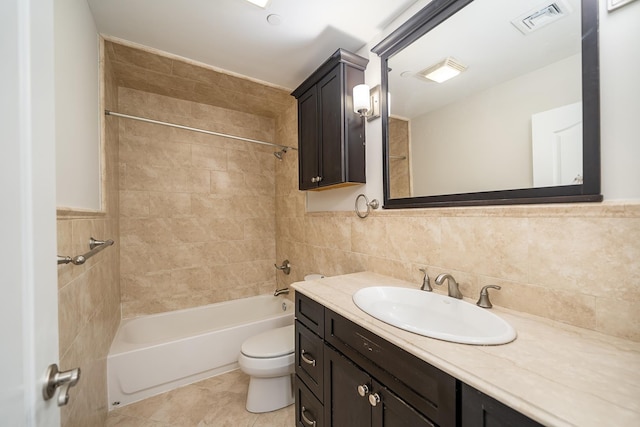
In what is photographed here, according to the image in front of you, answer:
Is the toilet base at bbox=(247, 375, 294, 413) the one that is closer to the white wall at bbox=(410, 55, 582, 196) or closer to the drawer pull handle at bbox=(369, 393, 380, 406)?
the drawer pull handle at bbox=(369, 393, 380, 406)

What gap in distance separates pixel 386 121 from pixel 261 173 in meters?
1.79

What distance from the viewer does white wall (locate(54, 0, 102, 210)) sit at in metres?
0.98

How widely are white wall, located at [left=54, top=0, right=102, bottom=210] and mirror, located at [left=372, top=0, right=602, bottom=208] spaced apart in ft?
5.12

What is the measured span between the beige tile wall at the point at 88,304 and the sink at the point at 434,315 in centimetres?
114

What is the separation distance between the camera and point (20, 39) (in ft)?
1.44

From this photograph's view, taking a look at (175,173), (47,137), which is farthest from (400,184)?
(175,173)

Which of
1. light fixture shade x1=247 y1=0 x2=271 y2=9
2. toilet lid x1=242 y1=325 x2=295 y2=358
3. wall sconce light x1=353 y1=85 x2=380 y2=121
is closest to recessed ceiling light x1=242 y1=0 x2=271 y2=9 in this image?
light fixture shade x1=247 y1=0 x2=271 y2=9

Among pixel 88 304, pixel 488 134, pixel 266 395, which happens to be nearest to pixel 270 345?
pixel 266 395

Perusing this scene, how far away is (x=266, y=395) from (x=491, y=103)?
6.95ft

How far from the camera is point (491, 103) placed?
108 centimetres

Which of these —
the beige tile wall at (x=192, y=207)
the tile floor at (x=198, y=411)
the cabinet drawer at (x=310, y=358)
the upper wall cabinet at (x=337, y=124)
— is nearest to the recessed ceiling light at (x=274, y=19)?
the upper wall cabinet at (x=337, y=124)

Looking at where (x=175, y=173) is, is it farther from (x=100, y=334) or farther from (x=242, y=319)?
(x=242, y=319)

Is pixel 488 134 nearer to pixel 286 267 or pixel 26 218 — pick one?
pixel 26 218

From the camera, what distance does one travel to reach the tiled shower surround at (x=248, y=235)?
2.70ft
